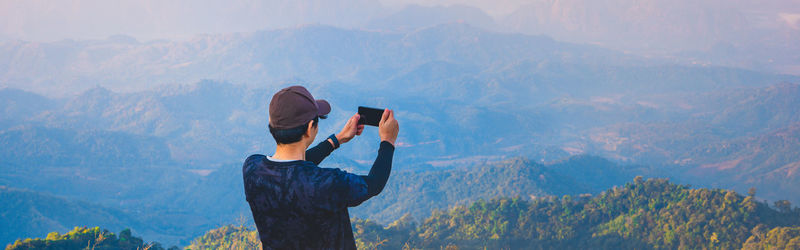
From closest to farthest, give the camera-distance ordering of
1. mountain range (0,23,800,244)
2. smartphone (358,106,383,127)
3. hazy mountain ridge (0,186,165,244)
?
smartphone (358,106,383,127)
hazy mountain ridge (0,186,165,244)
mountain range (0,23,800,244)

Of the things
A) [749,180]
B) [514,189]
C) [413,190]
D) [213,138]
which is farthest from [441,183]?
[213,138]

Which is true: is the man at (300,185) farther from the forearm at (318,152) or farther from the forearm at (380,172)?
the forearm at (318,152)

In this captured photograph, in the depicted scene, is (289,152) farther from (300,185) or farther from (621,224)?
(621,224)

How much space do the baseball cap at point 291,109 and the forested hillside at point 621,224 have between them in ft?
79.3

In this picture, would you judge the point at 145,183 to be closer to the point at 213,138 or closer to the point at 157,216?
the point at 157,216

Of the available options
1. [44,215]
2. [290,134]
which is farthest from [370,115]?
[44,215]

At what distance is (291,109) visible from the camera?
257 centimetres

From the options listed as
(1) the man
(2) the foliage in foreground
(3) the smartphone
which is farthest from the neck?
(2) the foliage in foreground

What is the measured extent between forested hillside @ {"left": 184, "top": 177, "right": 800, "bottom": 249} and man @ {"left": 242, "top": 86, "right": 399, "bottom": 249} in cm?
2391

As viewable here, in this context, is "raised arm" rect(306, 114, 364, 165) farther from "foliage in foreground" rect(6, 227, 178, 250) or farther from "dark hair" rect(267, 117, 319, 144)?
"foliage in foreground" rect(6, 227, 178, 250)

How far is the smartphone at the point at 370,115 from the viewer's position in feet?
9.87

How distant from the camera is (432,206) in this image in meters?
72.5

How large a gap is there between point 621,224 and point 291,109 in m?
38.4

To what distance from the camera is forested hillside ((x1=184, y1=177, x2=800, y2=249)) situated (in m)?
30.0
